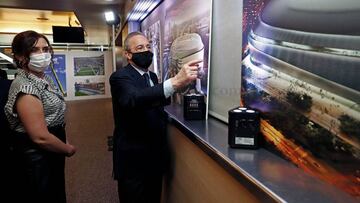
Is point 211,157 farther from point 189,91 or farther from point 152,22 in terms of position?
point 152,22

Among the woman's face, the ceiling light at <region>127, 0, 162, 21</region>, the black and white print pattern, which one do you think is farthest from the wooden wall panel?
the ceiling light at <region>127, 0, 162, 21</region>

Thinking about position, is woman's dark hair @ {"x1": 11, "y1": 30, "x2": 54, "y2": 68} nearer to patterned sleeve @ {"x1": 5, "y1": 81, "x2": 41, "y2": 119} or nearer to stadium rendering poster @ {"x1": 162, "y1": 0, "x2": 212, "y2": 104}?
patterned sleeve @ {"x1": 5, "y1": 81, "x2": 41, "y2": 119}

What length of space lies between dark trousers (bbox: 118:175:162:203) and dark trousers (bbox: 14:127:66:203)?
0.45 m

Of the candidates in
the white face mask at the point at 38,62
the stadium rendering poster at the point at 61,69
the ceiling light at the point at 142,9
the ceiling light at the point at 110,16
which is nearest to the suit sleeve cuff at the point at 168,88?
the white face mask at the point at 38,62

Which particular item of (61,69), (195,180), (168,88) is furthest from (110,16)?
(195,180)

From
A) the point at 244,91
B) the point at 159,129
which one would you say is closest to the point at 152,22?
the point at 159,129

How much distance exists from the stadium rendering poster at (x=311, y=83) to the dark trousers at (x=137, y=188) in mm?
956

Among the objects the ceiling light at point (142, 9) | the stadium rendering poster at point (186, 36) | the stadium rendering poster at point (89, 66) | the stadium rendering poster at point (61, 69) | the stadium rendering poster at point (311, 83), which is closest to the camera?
the stadium rendering poster at point (311, 83)

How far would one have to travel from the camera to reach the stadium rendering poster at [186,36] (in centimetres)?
181

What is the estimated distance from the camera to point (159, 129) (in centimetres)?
182

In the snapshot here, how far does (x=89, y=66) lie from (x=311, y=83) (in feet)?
39.1

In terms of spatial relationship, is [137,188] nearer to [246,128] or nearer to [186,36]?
[246,128]

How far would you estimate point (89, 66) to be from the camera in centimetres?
1188

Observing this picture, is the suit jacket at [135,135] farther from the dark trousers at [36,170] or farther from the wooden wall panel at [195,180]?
the dark trousers at [36,170]
